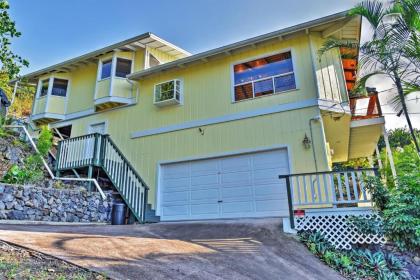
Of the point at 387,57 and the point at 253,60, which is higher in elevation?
the point at 253,60

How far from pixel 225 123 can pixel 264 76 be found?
1.98 m

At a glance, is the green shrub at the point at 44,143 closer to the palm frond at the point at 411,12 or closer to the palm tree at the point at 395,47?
the palm tree at the point at 395,47

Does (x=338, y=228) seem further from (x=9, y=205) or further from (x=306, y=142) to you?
(x=9, y=205)

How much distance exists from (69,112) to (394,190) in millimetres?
12535

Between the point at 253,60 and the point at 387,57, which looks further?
the point at 253,60

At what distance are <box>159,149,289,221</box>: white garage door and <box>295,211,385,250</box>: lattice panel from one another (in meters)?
1.67

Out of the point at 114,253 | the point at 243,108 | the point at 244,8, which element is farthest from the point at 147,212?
the point at 244,8

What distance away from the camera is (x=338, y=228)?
6.38 metres

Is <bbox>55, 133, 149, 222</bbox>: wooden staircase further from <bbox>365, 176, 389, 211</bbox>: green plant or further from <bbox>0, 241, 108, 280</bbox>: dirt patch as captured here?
<bbox>365, 176, 389, 211</bbox>: green plant

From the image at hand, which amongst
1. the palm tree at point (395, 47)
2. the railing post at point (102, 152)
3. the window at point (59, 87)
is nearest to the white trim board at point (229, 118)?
the railing post at point (102, 152)

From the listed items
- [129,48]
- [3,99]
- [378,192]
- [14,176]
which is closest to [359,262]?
[378,192]

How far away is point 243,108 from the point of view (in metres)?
9.76

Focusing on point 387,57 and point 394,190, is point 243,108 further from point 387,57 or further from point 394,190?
point 394,190

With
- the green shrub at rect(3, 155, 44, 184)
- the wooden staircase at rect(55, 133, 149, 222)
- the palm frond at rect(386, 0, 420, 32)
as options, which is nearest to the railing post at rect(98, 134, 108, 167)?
the wooden staircase at rect(55, 133, 149, 222)
